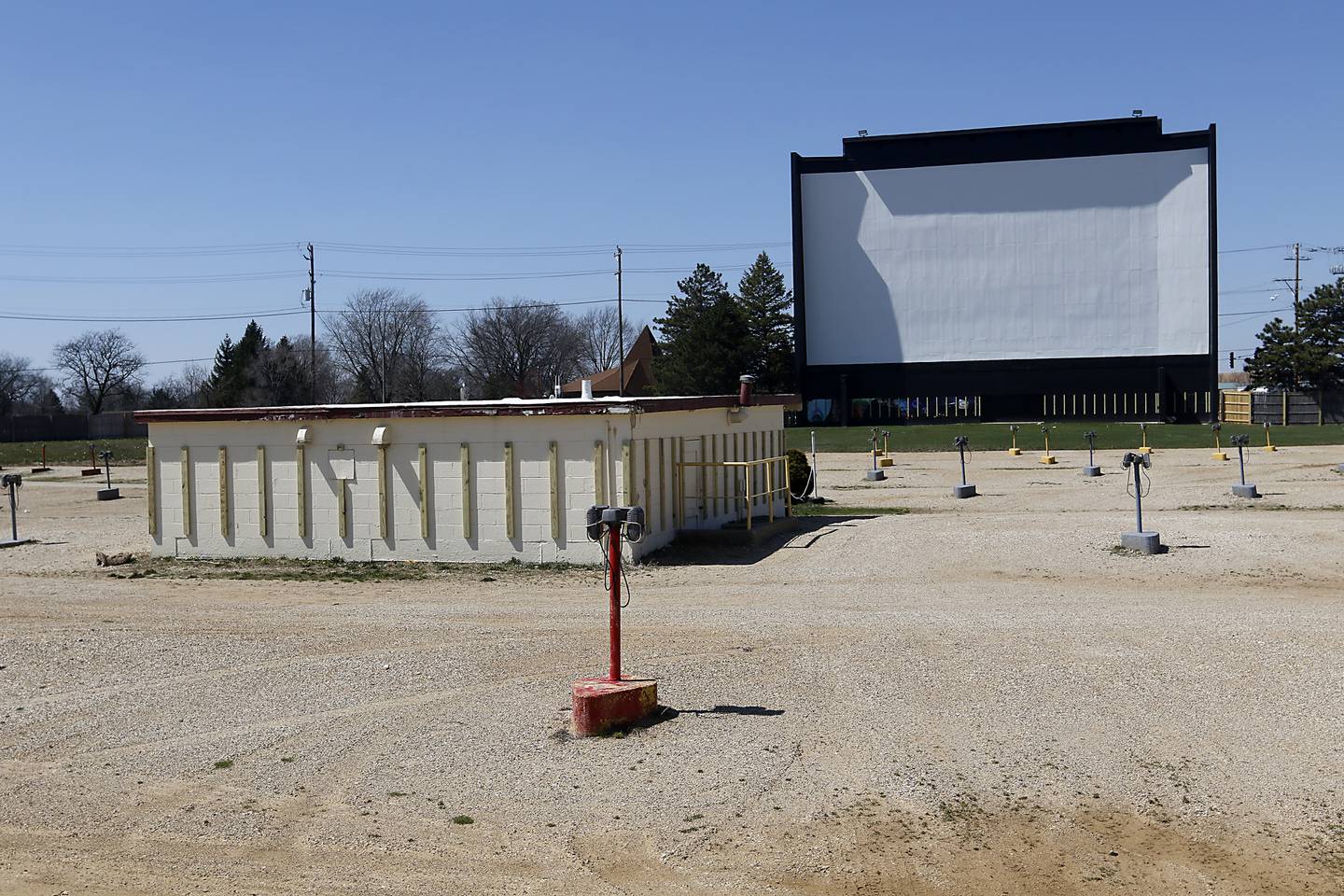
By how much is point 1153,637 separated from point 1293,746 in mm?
4300

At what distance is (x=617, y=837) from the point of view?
24.7 ft

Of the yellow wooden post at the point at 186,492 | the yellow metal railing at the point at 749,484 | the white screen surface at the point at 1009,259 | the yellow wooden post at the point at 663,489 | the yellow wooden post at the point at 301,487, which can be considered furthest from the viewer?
the white screen surface at the point at 1009,259

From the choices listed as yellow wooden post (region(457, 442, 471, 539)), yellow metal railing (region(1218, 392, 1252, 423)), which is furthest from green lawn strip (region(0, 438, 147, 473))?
yellow metal railing (region(1218, 392, 1252, 423))

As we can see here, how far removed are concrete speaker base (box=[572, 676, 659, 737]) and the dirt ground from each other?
0.15 m

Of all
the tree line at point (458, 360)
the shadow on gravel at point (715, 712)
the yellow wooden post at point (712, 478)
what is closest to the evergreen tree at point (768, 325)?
the tree line at point (458, 360)

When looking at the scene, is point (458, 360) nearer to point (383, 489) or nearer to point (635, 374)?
point (635, 374)

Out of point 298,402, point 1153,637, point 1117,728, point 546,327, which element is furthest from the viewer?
point 546,327

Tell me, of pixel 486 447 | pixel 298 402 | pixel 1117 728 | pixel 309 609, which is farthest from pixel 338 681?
pixel 298 402

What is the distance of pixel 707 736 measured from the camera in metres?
9.59

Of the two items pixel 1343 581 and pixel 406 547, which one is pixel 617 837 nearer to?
pixel 1343 581

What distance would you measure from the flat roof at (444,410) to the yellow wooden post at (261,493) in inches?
25.3

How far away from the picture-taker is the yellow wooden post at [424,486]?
21703mm

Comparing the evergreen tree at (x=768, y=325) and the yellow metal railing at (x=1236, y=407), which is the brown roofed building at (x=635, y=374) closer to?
the evergreen tree at (x=768, y=325)

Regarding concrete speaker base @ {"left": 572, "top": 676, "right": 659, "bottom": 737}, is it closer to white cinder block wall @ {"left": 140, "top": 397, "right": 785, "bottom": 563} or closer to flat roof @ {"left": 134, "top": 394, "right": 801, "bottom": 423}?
white cinder block wall @ {"left": 140, "top": 397, "right": 785, "bottom": 563}
